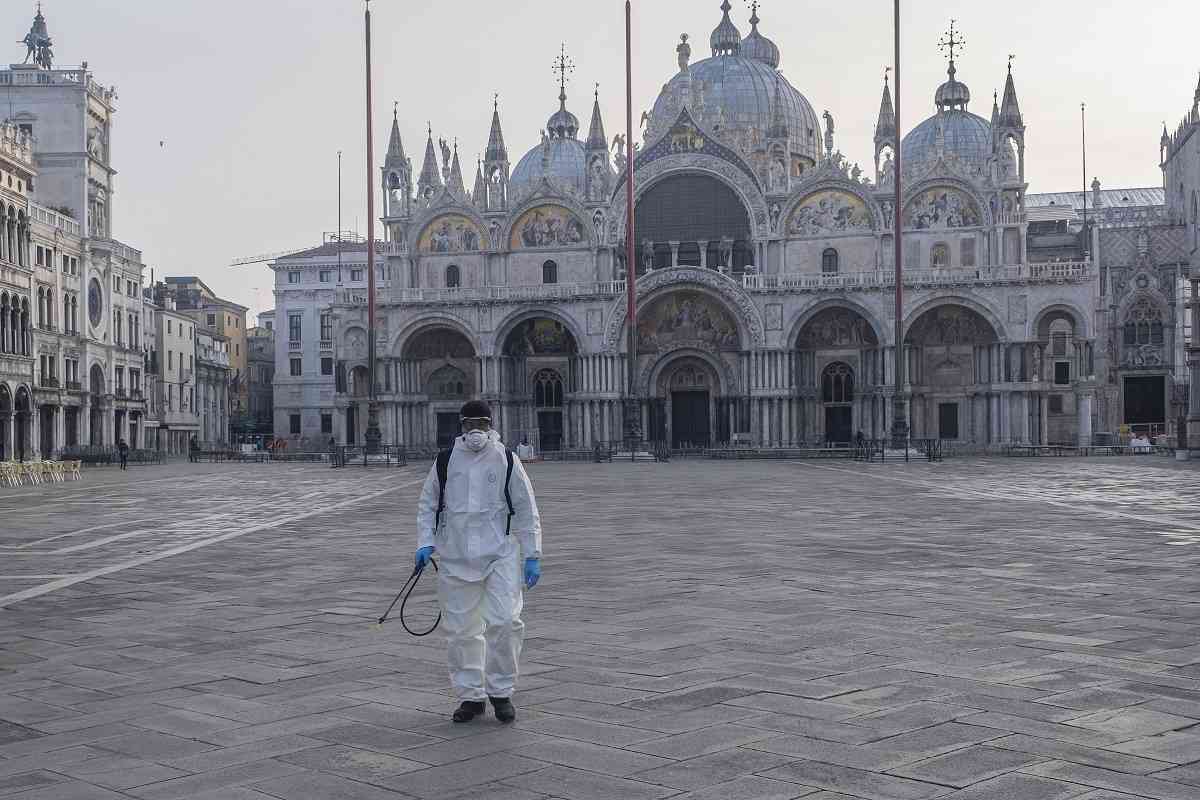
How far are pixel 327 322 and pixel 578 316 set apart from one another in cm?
3218

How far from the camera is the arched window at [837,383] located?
205ft

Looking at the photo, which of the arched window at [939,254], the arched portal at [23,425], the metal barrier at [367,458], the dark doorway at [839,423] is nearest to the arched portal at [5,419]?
the arched portal at [23,425]

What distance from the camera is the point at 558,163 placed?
82.6m

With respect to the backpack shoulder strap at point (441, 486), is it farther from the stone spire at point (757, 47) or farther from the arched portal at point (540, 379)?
the stone spire at point (757, 47)

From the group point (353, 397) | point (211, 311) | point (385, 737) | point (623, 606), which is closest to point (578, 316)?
point (353, 397)

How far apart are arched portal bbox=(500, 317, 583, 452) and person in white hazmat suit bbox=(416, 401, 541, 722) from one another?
56.5 meters

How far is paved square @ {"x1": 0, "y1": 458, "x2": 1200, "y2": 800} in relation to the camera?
6145 millimetres

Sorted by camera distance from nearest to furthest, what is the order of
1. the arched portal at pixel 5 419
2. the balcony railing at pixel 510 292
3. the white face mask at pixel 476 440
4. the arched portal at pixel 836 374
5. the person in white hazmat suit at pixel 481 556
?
the person in white hazmat suit at pixel 481 556 < the white face mask at pixel 476 440 < the arched portal at pixel 5 419 < the arched portal at pixel 836 374 < the balcony railing at pixel 510 292

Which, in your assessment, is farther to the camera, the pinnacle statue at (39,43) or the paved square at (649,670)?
the pinnacle statue at (39,43)

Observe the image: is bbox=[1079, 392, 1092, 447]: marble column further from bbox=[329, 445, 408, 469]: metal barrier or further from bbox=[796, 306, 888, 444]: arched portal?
bbox=[329, 445, 408, 469]: metal barrier

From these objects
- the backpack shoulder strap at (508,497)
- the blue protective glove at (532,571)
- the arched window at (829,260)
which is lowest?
the blue protective glove at (532,571)

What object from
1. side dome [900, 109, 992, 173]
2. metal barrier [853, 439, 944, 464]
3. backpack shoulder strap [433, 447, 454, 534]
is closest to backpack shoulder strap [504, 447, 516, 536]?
backpack shoulder strap [433, 447, 454, 534]

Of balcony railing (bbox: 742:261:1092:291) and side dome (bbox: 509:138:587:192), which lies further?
side dome (bbox: 509:138:587:192)

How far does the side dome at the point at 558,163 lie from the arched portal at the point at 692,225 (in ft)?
49.3
